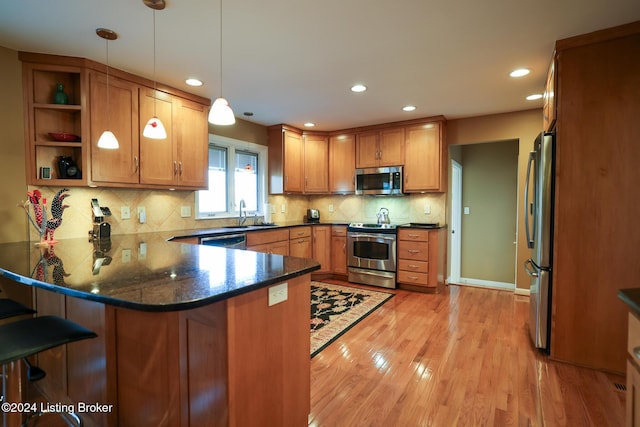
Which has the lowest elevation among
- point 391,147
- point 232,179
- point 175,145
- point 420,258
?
point 420,258

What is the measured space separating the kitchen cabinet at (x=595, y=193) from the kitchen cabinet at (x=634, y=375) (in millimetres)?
1460

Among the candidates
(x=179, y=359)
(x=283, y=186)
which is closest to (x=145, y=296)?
(x=179, y=359)

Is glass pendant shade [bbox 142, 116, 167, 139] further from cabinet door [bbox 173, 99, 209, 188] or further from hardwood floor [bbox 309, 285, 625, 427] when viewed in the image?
hardwood floor [bbox 309, 285, 625, 427]

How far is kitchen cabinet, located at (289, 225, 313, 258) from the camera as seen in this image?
4434mm

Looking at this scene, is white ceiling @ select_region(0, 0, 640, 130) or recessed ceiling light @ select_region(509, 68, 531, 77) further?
recessed ceiling light @ select_region(509, 68, 531, 77)

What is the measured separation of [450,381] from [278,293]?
1497 mm

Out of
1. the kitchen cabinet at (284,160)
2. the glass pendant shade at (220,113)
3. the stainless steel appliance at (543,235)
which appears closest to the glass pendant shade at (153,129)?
the glass pendant shade at (220,113)

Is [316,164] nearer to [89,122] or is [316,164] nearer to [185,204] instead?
[185,204]

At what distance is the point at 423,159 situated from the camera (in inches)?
172

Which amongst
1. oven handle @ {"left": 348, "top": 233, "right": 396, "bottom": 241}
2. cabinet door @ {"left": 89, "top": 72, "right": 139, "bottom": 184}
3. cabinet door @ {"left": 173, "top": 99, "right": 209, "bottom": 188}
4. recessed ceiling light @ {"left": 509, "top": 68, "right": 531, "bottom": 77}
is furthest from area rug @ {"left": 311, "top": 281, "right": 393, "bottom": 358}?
recessed ceiling light @ {"left": 509, "top": 68, "right": 531, "bottom": 77}

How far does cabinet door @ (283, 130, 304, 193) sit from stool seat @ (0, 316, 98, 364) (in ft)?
11.6

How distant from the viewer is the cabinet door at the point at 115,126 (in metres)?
2.60

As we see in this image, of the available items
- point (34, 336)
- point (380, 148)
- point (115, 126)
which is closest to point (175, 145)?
point (115, 126)

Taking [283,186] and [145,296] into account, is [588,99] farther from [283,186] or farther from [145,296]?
[283,186]
